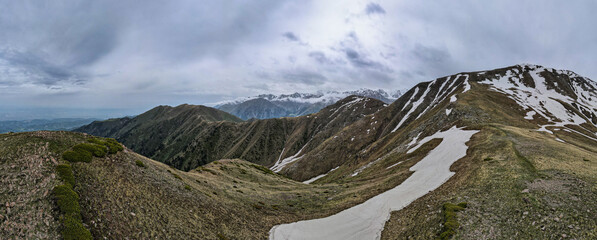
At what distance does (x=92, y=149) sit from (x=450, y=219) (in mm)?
33838

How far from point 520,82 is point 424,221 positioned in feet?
776

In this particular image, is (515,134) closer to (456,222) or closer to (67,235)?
(456,222)

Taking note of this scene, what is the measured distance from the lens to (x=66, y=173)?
1816 centimetres

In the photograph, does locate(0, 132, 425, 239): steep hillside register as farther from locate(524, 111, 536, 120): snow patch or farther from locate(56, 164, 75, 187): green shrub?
locate(524, 111, 536, 120): snow patch

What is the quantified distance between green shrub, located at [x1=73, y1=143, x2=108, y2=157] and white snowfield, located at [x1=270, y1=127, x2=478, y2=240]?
19273mm

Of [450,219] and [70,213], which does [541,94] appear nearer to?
[450,219]

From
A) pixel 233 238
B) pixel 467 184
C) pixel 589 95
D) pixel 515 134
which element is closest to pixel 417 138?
pixel 515 134

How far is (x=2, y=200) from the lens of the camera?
48.4 feet

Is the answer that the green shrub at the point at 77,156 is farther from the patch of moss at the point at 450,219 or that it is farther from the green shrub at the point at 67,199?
the patch of moss at the point at 450,219

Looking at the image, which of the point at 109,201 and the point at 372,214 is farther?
the point at 372,214

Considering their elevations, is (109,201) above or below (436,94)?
below

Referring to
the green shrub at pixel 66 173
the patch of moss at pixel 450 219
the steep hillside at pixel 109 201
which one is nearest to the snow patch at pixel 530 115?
the patch of moss at pixel 450 219

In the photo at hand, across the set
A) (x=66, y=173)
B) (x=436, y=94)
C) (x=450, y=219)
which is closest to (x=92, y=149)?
(x=66, y=173)

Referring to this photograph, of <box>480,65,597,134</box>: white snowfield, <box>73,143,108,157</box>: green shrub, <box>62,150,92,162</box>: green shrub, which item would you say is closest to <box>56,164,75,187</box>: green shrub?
<box>62,150,92,162</box>: green shrub
